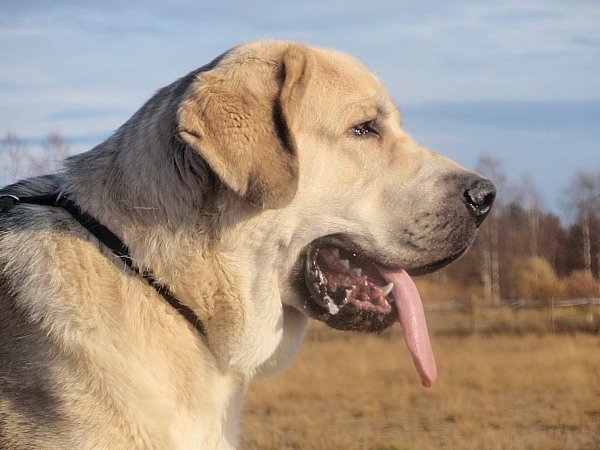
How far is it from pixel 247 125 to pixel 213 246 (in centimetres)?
52

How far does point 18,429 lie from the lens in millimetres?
3018

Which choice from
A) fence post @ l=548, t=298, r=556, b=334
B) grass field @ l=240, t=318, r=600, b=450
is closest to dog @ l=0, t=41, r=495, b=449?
grass field @ l=240, t=318, r=600, b=450

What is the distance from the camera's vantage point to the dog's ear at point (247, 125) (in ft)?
10.2

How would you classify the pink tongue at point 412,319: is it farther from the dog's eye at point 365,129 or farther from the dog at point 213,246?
the dog's eye at point 365,129

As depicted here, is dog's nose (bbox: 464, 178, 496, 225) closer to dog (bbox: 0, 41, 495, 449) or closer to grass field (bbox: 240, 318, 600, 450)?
dog (bbox: 0, 41, 495, 449)

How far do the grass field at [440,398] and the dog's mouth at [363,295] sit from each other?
128 inches

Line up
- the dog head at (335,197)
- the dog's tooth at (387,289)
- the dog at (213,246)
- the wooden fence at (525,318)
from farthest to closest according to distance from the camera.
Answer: the wooden fence at (525,318)
the dog's tooth at (387,289)
the dog head at (335,197)
the dog at (213,246)

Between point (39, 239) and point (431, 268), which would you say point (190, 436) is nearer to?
point (39, 239)

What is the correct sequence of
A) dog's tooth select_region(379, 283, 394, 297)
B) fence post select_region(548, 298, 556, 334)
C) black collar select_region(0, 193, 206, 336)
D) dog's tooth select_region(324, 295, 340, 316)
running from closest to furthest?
black collar select_region(0, 193, 206, 336)
dog's tooth select_region(324, 295, 340, 316)
dog's tooth select_region(379, 283, 394, 297)
fence post select_region(548, 298, 556, 334)

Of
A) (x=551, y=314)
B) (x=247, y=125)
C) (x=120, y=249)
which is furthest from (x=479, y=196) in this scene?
(x=551, y=314)

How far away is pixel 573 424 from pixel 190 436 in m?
8.15

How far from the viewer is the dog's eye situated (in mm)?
3611

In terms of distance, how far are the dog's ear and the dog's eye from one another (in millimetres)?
317

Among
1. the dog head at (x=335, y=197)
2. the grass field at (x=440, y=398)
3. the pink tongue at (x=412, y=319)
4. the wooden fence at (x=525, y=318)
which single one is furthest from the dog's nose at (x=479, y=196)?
the wooden fence at (x=525, y=318)
